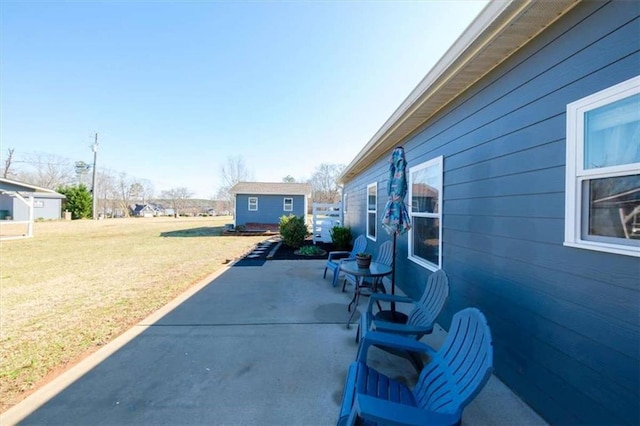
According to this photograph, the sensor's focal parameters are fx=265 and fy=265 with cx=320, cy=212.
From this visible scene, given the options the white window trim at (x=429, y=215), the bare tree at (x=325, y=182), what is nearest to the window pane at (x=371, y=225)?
the white window trim at (x=429, y=215)

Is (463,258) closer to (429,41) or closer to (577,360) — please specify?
(577,360)

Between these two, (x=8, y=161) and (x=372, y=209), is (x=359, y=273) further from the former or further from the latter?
(x=8, y=161)

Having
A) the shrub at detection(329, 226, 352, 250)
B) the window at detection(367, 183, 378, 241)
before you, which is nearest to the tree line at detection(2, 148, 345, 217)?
the shrub at detection(329, 226, 352, 250)

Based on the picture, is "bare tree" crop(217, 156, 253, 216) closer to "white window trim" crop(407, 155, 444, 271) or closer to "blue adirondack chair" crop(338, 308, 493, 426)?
"white window trim" crop(407, 155, 444, 271)

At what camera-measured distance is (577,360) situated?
162 cm

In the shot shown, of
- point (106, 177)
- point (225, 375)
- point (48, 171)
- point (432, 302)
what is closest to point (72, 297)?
→ point (225, 375)

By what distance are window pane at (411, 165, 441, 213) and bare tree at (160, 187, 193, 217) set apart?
4916 centimetres

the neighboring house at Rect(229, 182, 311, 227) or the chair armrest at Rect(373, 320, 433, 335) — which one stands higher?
the neighboring house at Rect(229, 182, 311, 227)

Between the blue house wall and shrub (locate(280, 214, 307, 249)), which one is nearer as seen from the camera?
shrub (locate(280, 214, 307, 249))

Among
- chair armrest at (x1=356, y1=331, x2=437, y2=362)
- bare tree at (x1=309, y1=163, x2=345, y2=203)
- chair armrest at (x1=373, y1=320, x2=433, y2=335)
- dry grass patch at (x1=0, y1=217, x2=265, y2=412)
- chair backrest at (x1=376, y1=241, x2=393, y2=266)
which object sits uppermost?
bare tree at (x1=309, y1=163, x2=345, y2=203)

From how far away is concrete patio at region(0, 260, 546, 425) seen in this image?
1.90 metres

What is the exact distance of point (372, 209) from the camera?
723cm

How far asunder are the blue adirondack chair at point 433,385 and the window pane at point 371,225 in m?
5.07

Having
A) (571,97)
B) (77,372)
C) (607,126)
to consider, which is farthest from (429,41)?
(77,372)
